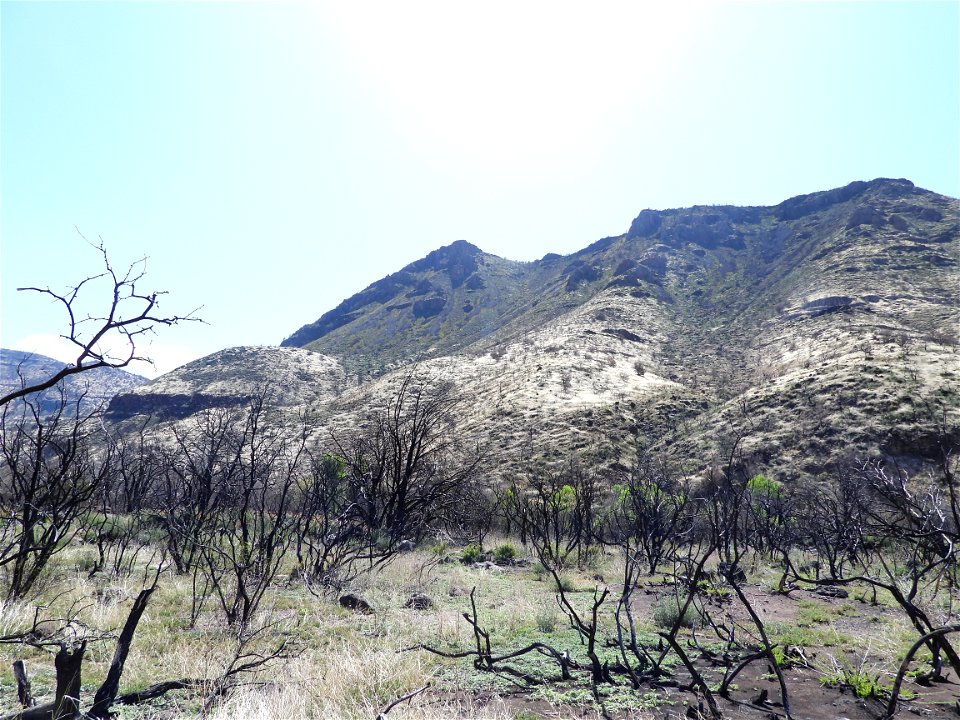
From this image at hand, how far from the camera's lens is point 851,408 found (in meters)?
31.6

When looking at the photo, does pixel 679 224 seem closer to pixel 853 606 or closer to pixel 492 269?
pixel 492 269

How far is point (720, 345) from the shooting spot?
54.5 m

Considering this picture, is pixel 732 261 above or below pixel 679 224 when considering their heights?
below

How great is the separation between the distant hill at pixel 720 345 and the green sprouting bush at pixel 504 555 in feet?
35.5

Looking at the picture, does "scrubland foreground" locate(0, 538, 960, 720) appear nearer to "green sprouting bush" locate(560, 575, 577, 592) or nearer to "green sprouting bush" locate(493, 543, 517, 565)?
"green sprouting bush" locate(560, 575, 577, 592)

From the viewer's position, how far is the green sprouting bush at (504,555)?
14758 mm

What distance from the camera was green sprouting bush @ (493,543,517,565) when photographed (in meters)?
14.8

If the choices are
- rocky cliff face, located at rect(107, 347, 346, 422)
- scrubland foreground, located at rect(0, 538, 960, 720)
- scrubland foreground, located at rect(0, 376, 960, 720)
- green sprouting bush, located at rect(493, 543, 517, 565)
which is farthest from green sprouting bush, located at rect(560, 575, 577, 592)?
rocky cliff face, located at rect(107, 347, 346, 422)

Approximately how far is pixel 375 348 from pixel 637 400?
5567 centimetres

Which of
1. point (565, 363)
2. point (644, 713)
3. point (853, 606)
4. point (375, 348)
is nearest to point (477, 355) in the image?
point (565, 363)

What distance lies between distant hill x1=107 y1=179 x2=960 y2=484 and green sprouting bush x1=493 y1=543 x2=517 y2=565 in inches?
426

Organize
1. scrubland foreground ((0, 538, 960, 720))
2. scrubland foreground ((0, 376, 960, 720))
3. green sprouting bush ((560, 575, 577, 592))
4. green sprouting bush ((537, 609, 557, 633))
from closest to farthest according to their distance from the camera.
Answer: scrubland foreground ((0, 376, 960, 720)) → scrubland foreground ((0, 538, 960, 720)) → green sprouting bush ((537, 609, 557, 633)) → green sprouting bush ((560, 575, 577, 592))

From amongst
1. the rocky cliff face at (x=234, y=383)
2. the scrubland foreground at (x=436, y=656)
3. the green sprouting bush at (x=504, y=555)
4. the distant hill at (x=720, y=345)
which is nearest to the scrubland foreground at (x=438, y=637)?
the scrubland foreground at (x=436, y=656)

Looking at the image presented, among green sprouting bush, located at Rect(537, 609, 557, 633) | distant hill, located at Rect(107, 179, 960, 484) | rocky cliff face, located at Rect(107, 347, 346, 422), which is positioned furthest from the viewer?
rocky cliff face, located at Rect(107, 347, 346, 422)
